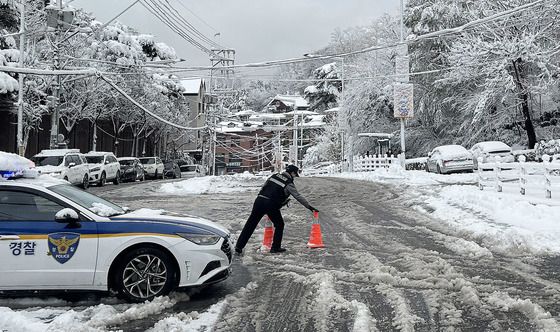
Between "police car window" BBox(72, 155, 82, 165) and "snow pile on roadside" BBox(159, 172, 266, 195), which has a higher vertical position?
"police car window" BBox(72, 155, 82, 165)

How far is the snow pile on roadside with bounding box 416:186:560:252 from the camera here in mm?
9570

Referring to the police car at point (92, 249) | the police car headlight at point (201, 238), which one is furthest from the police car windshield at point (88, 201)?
the police car headlight at point (201, 238)

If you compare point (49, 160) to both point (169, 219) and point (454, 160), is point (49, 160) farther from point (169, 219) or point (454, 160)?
point (454, 160)

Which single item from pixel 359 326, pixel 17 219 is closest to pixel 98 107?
pixel 17 219

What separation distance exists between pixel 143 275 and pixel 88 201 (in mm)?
1321

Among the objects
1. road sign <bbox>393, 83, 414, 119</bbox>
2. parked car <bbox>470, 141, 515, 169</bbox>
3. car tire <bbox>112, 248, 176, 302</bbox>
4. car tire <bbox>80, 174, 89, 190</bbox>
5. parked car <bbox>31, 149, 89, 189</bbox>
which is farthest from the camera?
road sign <bbox>393, 83, 414, 119</bbox>

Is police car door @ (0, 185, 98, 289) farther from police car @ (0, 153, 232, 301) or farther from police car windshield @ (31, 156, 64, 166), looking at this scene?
police car windshield @ (31, 156, 64, 166)

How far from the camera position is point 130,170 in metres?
32.3

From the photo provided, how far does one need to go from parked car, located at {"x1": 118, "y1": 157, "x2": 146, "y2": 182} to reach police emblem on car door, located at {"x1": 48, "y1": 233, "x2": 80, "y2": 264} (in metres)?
25.9

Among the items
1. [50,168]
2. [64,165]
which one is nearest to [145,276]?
[50,168]

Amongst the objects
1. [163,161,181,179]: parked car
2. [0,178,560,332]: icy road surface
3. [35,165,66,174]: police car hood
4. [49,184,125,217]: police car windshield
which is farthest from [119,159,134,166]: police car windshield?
[49,184,125,217]: police car windshield

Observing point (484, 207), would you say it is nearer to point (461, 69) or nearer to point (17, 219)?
point (17, 219)

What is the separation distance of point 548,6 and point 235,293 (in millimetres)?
24107

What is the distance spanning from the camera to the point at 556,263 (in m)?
8.12
